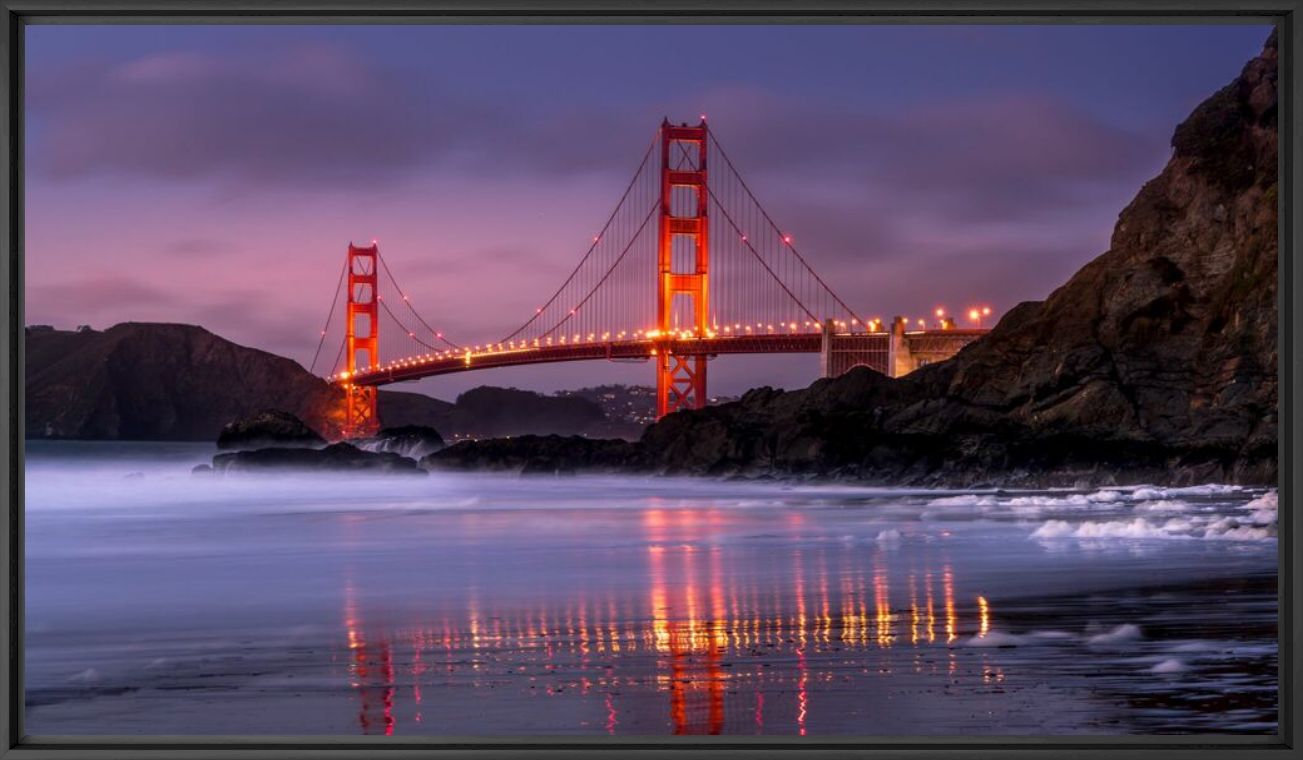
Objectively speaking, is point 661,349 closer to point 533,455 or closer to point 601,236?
point 533,455

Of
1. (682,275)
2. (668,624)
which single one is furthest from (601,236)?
(668,624)

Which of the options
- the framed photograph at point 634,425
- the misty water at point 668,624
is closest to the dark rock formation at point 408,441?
the framed photograph at point 634,425

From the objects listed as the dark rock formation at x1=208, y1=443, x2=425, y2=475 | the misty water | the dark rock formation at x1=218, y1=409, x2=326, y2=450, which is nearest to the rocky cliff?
the dark rock formation at x1=208, y1=443, x2=425, y2=475

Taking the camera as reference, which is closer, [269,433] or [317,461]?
[317,461]

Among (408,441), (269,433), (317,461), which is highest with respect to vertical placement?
(269,433)

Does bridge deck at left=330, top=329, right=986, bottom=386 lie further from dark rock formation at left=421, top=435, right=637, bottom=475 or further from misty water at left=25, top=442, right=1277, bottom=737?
misty water at left=25, top=442, right=1277, bottom=737

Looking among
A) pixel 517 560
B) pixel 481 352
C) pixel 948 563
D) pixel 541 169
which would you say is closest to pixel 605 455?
pixel 481 352
